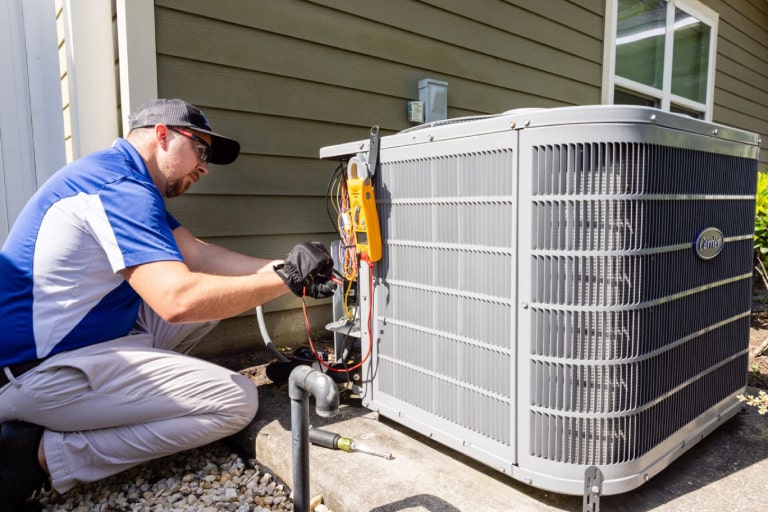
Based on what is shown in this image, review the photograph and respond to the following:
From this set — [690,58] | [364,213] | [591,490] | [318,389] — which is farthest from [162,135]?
[690,58]

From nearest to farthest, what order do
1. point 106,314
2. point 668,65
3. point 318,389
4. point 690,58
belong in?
point 318,389
point 106,314
point 668,65
point 690,58

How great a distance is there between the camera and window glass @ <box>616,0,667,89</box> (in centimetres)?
459

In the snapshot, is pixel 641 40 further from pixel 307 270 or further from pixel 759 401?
pixel 307 270

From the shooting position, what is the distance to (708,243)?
1.46m

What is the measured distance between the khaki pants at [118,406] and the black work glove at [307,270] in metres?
0.44

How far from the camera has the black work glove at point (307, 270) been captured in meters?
1.52

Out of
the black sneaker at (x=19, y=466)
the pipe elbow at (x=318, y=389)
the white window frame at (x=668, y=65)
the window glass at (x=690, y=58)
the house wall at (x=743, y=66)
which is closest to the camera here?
the pipe elbow at (x=318, y=389)

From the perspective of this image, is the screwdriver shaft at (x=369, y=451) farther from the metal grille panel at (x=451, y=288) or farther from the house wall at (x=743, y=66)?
the house wall at (x=743, y=66)

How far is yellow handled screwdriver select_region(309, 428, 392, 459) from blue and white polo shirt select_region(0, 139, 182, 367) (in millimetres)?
703

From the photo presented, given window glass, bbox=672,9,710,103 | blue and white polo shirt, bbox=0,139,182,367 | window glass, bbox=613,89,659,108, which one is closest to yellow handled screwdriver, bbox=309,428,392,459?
blue and white polo shirt, bbox=0,139,182,367

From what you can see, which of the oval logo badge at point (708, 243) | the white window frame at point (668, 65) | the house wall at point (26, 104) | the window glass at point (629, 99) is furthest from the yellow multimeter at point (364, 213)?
the window glass at point (629, 99)

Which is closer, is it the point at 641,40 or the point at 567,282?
the point at 567,282

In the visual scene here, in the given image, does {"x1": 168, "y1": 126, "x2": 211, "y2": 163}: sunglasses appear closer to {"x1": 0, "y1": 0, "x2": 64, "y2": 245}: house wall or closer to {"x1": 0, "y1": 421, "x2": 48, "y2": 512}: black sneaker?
{"x1": 0, "y1": 421, "x2": 48, "y2": 512}: black sneaker

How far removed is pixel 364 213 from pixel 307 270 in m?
0.25
